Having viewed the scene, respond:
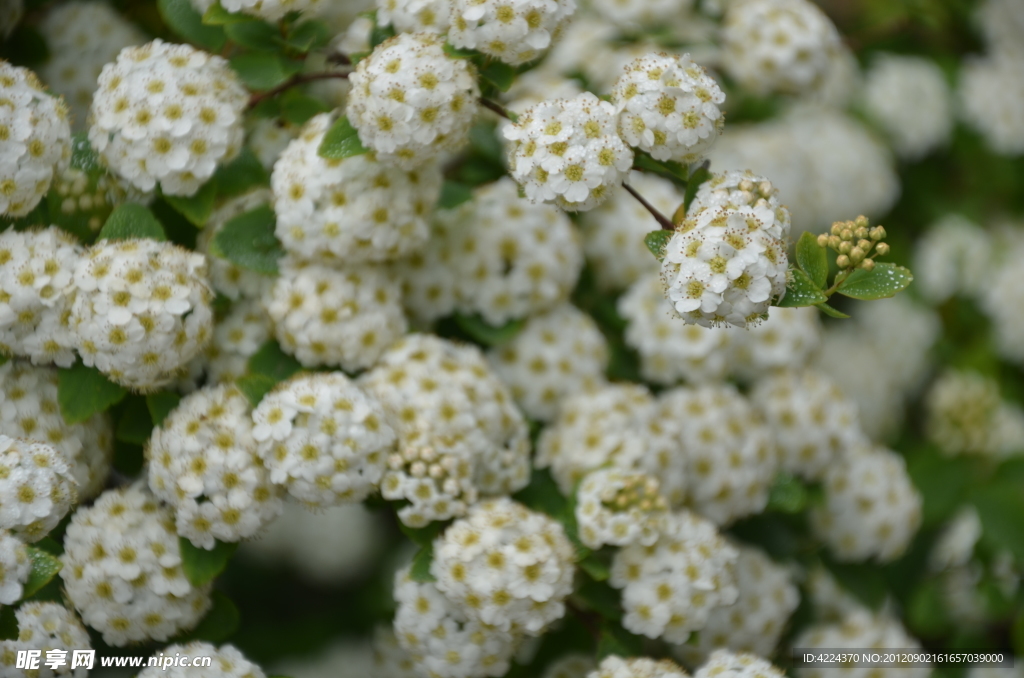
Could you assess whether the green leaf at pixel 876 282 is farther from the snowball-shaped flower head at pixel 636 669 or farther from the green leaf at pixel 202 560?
the green leaf at pixel 202 560

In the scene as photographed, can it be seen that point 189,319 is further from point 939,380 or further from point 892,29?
point 892,29

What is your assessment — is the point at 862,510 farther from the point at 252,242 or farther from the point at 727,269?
the point at 252,242

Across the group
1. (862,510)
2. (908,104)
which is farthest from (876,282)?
(908,104)

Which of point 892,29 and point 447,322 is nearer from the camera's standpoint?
point 447,322

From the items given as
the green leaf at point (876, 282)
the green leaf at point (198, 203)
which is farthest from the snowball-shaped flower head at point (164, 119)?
the green leaf at point (876, 282)

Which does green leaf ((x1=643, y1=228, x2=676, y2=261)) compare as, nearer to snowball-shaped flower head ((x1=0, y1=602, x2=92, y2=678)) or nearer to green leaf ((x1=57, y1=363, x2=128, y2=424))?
green leaf ((x1=57, y1=363, x2=128, y2=424))

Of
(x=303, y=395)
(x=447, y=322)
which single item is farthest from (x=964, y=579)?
(x=303, y=395)

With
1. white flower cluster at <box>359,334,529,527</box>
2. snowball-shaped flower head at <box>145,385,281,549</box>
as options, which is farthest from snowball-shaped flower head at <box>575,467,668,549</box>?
snowball-shaped flower head at <box>145,385,281,549</box>
